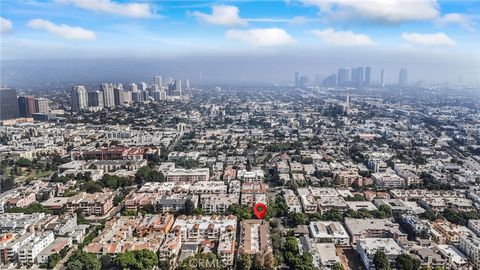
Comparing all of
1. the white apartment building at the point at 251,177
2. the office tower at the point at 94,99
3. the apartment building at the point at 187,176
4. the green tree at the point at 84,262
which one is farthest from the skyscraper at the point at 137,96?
the green tree at the point at 84,262

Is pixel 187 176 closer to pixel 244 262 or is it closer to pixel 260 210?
pixel 260 210

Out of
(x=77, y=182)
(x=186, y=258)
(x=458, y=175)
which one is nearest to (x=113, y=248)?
(x=186, y=258)

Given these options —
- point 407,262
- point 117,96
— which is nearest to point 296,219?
point 407,262

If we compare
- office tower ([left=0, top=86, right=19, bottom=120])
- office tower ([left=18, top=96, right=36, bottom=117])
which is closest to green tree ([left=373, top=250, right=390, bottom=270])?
office tower ([left=0, top=86, right=19, bottom=120])

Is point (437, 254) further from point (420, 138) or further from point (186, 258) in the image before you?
point (420, 138)

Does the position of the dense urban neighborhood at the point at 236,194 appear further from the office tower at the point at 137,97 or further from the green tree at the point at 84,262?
the office tower at the point at 137,97

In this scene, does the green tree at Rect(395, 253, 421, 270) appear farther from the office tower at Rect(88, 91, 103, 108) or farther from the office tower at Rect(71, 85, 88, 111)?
the office tower at Rect(88, 91, 103, 108)
